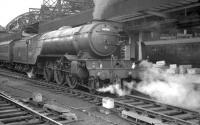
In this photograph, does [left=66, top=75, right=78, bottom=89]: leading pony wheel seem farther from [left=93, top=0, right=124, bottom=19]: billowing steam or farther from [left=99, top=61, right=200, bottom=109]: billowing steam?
[left=93, top=0, right=124, bottom=19]: billowing steam

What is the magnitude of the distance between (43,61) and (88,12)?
4.60 metres

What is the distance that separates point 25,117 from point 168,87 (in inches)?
185

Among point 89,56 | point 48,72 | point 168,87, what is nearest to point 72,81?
point 89,56

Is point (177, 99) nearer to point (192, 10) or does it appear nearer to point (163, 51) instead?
point (163, 51)

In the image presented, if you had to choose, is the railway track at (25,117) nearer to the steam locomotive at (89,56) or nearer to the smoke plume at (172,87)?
the steam locomotive at (89,56)

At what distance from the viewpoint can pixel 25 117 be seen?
6.35 meters

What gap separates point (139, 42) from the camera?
39.2 feet

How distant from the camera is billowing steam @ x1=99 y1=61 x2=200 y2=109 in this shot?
8094 mm

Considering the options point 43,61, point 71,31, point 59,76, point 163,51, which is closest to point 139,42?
point 163,51

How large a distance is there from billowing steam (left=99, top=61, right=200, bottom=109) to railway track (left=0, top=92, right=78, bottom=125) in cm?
339

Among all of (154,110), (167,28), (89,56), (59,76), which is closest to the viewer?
(154,110)

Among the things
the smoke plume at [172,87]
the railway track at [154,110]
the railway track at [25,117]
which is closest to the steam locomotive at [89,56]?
the railway track at [154,110]

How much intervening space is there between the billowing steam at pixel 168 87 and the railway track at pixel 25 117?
11.1ft

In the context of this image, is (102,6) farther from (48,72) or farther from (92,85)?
(92,85)
